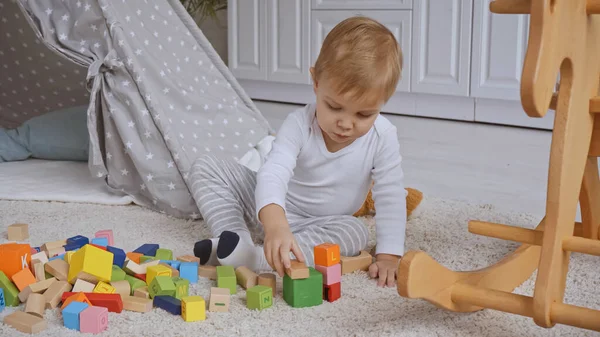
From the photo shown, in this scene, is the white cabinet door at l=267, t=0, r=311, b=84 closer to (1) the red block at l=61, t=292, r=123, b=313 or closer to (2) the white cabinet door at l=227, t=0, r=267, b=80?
(2) the white cabinet door at l=227, t=0, r=267, b=80

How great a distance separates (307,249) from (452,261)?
246 millimetres

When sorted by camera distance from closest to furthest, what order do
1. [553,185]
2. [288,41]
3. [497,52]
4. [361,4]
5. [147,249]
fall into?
1. [553,185]
2. [147,249]
3. [497,52]
4. [361,4]
5. [288,41]

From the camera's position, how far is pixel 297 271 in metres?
0.99

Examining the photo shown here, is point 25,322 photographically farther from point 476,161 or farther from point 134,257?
point 476,161

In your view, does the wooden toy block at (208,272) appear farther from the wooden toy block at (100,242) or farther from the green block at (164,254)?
the wooden toy block at (100,242)

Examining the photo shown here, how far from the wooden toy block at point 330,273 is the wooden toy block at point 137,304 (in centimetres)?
24

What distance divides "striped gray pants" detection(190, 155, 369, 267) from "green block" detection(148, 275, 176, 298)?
23 cm

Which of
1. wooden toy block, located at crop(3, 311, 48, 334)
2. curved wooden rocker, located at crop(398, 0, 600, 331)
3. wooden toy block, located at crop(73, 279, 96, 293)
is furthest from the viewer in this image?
wooden toy block, located at crop(73, 279, 96, 293)

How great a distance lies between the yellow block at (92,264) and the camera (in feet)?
3.30

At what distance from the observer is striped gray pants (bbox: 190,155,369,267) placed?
1.21m

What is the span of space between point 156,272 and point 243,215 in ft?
1.03

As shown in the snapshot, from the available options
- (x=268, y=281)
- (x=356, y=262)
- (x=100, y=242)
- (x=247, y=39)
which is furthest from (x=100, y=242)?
(x=247, y=39)

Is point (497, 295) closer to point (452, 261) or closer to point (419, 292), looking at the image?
point (419, 292)

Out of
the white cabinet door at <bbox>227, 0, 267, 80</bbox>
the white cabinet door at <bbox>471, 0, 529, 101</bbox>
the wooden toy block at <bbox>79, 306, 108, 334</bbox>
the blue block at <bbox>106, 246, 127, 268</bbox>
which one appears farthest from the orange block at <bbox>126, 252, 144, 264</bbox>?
the white cabinet door at <bbox>227, 0, 267, 80</bbox>
